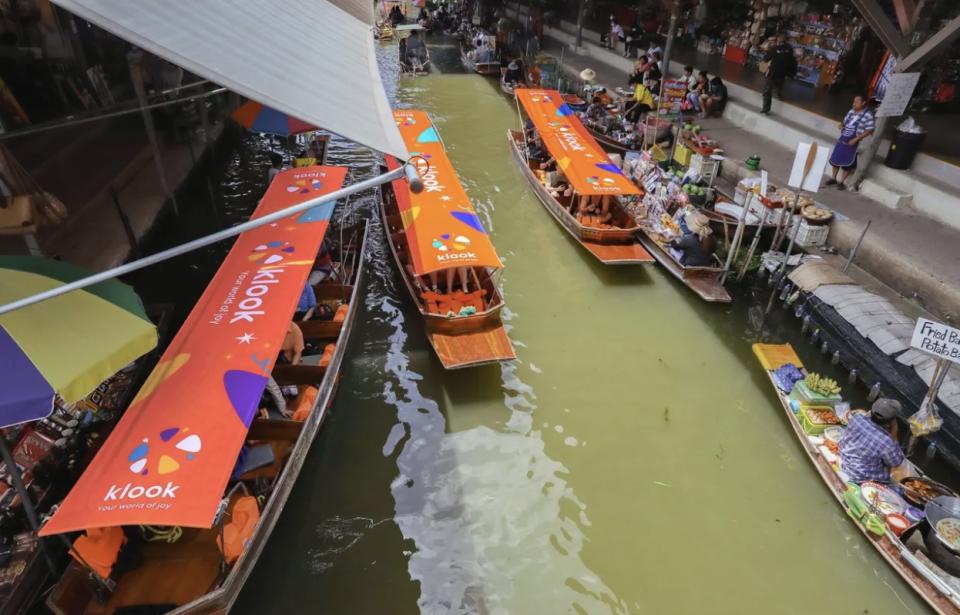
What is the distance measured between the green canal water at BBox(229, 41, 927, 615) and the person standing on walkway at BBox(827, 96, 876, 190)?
406cm

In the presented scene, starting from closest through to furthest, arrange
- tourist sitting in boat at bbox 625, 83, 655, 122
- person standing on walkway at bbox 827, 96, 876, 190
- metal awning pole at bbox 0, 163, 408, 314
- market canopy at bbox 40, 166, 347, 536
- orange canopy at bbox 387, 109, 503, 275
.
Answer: metal awning pole at bbox 0, 163, 408, 314
market canopy at bbox 40, 166, 347, 536
orange canopy at bbox 387, 109, 503, 275
person standing on walkway at bbox 827, 96, 876, 190
tourist sitting in boat at bbox 625, 83, 655, 122

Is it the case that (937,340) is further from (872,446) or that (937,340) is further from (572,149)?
(572,149)

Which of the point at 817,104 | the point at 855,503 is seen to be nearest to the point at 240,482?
the point at 855,503

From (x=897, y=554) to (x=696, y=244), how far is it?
20.8ft

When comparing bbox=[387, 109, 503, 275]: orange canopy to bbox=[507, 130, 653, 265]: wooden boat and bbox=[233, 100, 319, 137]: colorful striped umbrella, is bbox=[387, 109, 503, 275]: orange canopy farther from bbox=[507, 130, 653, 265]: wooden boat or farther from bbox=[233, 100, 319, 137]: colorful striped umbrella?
bbox=[507, 130, 653, 265]: wooden boat

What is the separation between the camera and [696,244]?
11.2m

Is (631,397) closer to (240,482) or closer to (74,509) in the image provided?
(240,482)

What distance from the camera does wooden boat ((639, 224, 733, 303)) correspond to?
1065 cm

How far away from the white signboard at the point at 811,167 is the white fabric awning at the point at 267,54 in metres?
7.12

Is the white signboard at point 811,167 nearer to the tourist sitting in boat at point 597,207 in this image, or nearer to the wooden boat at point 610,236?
the wooden boat at point 610,236

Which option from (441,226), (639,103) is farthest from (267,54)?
(639,103)

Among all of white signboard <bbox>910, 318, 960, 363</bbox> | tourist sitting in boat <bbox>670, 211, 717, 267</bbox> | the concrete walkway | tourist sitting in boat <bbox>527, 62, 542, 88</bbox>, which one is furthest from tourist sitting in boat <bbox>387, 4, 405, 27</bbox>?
white signboard <bbox>910, 318, 960, 363</bbox>

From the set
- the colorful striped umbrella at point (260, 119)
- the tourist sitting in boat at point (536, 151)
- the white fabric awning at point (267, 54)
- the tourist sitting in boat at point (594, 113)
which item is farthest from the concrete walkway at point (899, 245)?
the colorful striped umbrella at point (260, 119)

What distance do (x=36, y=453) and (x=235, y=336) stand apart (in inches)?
96.8
